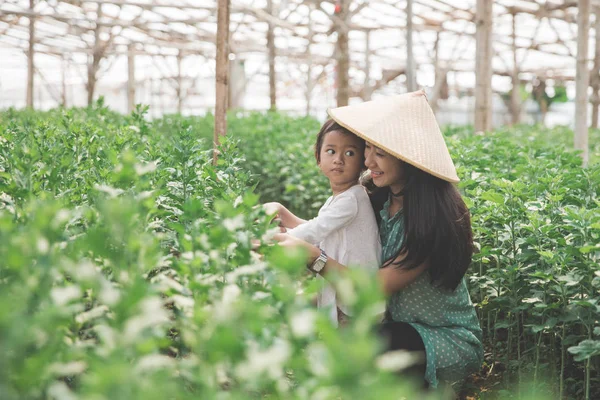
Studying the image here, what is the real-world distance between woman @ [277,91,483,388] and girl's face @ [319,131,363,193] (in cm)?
12

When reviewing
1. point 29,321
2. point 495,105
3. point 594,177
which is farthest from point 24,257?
point 495,105

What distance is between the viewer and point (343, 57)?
10.5 m

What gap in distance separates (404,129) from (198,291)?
1.47 m

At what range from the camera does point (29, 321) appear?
118 cm

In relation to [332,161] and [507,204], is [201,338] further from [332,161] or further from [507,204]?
[507,204]

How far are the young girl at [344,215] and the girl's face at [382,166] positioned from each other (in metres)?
0.14

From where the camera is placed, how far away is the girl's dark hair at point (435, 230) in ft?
8.77

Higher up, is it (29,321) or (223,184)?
(223,184)

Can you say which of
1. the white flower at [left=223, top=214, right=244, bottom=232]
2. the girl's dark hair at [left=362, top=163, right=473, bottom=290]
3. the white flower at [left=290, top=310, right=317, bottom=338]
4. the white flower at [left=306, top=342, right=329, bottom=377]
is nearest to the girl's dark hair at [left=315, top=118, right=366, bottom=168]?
the girl's dark hair at [left=362, top=163, right=473, bottom=290]

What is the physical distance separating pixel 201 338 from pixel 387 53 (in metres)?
26.1

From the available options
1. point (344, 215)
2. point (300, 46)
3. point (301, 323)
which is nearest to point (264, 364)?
point (301, 323)

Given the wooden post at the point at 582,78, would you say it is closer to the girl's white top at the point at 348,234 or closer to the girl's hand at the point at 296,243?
the girl's white top at the point at 348,234

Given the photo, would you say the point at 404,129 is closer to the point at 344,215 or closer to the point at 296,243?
the point at 344,215

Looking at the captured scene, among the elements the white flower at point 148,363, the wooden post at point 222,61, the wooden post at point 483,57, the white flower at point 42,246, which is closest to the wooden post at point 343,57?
the wooden post at point 483,57
